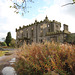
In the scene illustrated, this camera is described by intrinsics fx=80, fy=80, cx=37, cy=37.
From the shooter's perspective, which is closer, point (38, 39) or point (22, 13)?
point (22, 13)

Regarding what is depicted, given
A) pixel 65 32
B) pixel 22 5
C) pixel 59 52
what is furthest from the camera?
pixel 65 32

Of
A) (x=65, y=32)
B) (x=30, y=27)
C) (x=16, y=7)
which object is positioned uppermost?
(x=30, y=27)

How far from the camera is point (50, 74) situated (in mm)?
2135

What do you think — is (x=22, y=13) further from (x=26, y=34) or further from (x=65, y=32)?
(x=26, y=34)

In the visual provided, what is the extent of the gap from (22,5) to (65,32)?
595 inches

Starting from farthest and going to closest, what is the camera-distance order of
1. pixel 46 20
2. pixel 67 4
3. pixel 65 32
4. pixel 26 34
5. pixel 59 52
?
pixel 26 34 < pixel 46 20 < pixel 65 32 < pixel 67 4 < pixel 59 52

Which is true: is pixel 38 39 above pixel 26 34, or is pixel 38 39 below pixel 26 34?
below

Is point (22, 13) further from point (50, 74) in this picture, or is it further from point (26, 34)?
point (26, 34)

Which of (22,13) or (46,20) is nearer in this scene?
(22,13)

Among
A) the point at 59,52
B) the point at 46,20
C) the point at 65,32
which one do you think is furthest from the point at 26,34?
the point at 59,52

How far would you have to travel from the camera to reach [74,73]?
7.43 ft

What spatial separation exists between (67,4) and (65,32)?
14631 millimetres

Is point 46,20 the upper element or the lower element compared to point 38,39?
upper

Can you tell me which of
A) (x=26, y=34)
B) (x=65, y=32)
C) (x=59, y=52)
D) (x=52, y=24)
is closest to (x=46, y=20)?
(x=52, y=24)
